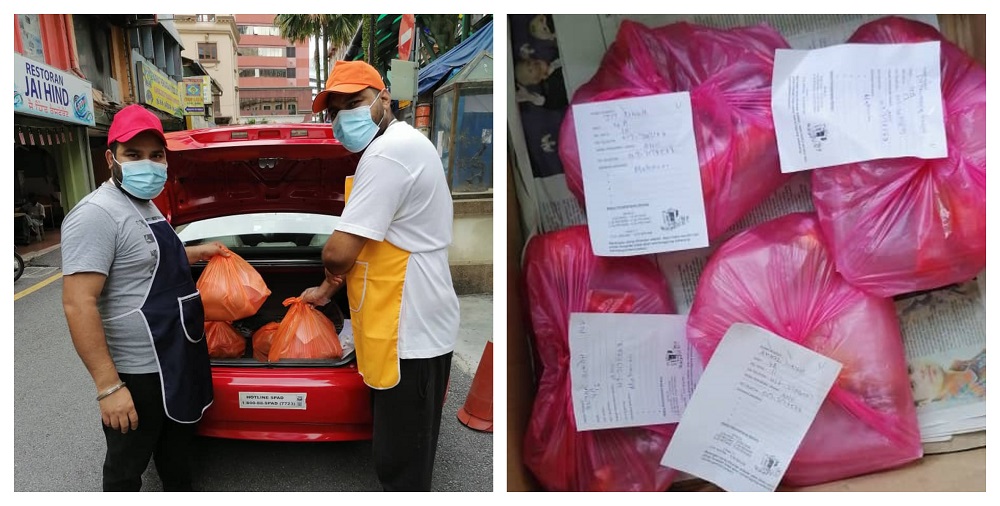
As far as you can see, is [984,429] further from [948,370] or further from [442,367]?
[442,367]

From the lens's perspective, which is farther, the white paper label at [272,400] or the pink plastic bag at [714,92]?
the white paper label at [272,400]

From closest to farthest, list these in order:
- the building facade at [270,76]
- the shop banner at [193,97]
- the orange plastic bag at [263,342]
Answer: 1. the orange plastic bag at [263,342]
2. the shop banner at [193,97]
3. the building facade at [270,76]

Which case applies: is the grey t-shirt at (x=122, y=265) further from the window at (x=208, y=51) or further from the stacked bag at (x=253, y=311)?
the window at (x=208, y=51)

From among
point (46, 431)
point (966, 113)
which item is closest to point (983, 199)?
point (966, 113)

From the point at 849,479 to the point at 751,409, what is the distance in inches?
12.7

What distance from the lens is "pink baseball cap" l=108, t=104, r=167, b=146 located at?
1499 mm

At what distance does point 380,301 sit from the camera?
142cm

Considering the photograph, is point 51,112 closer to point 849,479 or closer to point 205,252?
point 205,252

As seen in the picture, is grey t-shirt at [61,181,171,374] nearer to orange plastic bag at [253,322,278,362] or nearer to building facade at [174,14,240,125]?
orange plastic bag at [253,322,278,362]

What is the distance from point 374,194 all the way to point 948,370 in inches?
62.9

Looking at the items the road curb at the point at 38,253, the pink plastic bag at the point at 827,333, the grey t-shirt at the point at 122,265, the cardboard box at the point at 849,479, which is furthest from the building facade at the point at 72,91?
the pink plastic bag at the point at 827,333

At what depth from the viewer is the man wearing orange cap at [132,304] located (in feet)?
4.49

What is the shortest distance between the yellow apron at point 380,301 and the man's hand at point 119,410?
2.03 feet

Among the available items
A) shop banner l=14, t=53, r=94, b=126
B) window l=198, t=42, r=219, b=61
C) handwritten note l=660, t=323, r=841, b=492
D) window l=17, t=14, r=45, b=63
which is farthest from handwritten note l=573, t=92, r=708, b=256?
window l=198, t=42, r=219, b=61
